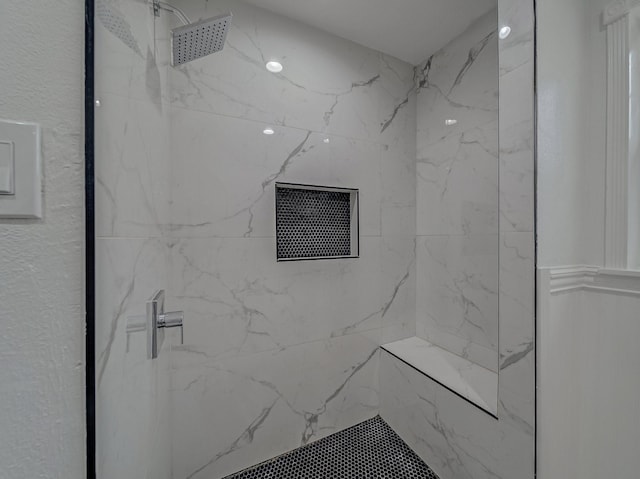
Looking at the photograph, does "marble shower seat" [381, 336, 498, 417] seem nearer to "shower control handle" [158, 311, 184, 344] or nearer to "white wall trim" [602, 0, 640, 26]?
"shower control handle" [158, 311, 184, 344]

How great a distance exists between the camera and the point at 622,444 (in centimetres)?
95

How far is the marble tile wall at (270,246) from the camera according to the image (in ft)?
3.96

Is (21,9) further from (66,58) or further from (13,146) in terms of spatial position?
(13,146)

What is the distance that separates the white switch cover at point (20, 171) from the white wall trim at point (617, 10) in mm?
1701

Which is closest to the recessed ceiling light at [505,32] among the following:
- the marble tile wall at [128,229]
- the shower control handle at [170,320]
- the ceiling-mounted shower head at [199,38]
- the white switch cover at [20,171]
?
the ceiling-mounted shower head at [199,38]

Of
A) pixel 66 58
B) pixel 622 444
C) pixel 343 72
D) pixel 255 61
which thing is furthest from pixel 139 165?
pixel 622 444

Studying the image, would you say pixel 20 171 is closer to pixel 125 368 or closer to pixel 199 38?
pixel 125 368

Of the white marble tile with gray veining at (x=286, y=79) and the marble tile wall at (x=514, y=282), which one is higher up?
the white marble tile with gray veining at (x=286, y=79)

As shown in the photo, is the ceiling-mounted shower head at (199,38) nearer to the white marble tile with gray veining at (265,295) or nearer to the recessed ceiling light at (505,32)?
the white marble tile with gray veining at (265,295)

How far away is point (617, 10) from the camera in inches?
38.0

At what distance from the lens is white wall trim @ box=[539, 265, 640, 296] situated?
947mm

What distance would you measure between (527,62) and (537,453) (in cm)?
138

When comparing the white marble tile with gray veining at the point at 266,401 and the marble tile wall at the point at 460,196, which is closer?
the white marble tile with gray veining at the point at 266,401

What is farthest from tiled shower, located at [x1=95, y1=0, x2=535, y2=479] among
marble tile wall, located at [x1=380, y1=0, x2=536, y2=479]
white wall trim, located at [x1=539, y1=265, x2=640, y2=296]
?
white wall trim, located at [x1=539, y1=265, x2=640, y2=296]
